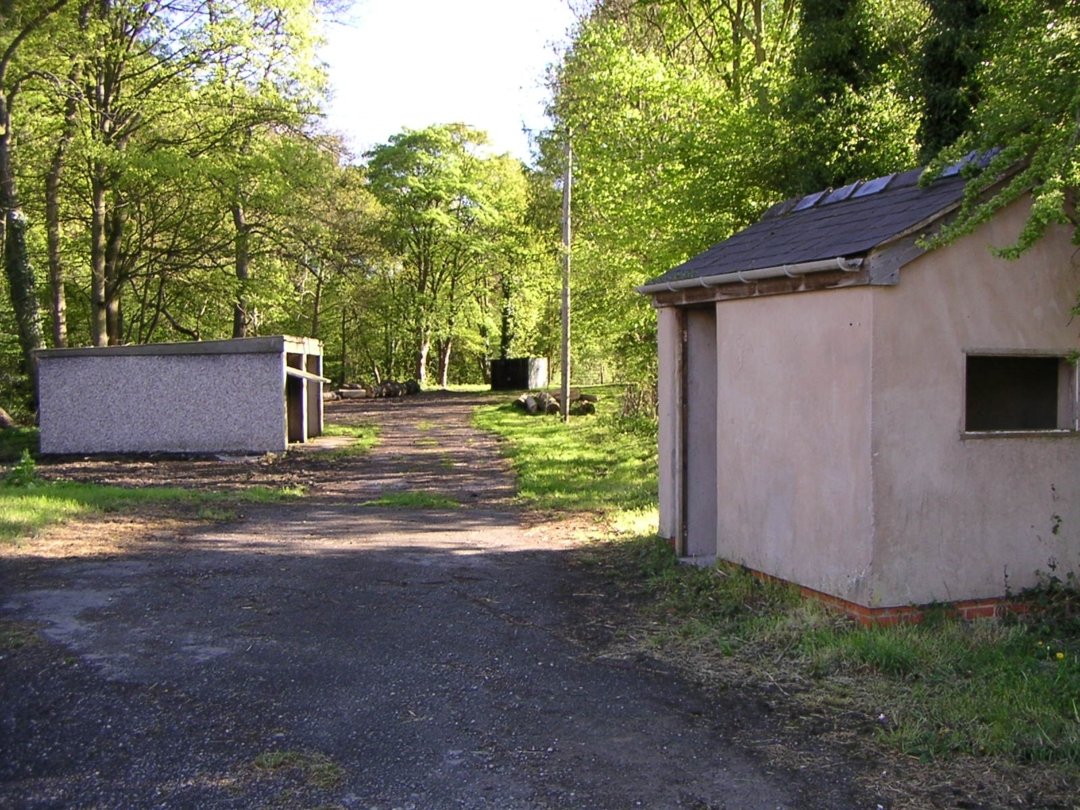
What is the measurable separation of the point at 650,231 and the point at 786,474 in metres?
9.68

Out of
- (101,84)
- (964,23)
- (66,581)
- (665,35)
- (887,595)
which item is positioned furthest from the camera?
(101,84)

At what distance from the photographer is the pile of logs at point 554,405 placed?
3042 centimetres

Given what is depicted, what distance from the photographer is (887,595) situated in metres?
6.29

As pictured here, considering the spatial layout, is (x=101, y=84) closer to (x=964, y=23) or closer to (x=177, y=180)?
(x=177, y=180)

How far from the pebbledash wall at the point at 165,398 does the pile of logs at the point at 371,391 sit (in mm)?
20561

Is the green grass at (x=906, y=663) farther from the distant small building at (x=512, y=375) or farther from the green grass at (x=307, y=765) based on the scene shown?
the distant small building at (x=512, y=375)

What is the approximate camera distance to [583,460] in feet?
60.5

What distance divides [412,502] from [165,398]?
275 inches

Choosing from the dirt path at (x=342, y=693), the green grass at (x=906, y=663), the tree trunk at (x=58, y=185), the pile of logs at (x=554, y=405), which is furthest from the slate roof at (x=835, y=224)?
the pile of logs at (x=554, y=405)

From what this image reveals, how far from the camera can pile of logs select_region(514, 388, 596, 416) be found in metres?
30.4

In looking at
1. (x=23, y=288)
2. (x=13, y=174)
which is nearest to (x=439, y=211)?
(x=13, y=174)

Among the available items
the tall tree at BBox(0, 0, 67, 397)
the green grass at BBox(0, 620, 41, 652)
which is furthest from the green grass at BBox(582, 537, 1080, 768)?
the tall tree at BBox(0, 0, 67, 397)

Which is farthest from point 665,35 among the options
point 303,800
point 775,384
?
point 303,800

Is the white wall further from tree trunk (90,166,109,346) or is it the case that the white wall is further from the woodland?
tree trunk (90,166,109,346)
